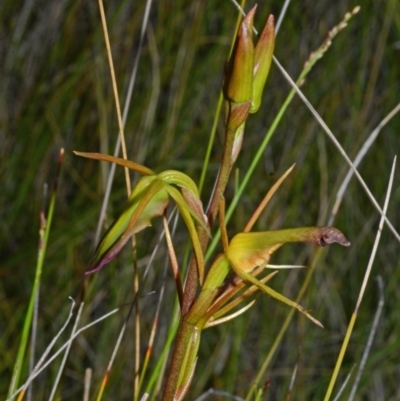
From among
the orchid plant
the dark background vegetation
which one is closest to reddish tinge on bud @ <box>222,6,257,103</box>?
the orchid plant

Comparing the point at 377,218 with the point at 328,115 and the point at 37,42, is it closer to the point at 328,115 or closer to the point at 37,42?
the point at 328,115

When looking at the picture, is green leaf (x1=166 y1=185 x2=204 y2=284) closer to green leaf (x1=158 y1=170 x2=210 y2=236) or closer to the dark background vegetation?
green leaf (x1=158 y1=170 x2=210 y2=236)

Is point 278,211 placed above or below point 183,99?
below

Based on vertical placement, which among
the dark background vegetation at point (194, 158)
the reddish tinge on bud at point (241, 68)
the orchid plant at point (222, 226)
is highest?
the reddish tinge on bud at point (241, 68)

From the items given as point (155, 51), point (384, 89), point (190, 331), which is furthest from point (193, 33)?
point (190, 331)

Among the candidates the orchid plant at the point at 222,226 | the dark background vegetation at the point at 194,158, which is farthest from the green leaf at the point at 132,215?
the dark background vegetation at the point at 194,158

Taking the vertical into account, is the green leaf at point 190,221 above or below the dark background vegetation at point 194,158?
above

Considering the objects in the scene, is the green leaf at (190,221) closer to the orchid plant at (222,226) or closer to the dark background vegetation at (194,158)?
the orchid plant at (222,226)

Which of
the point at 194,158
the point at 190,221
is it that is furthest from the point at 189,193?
the point at 194,158
